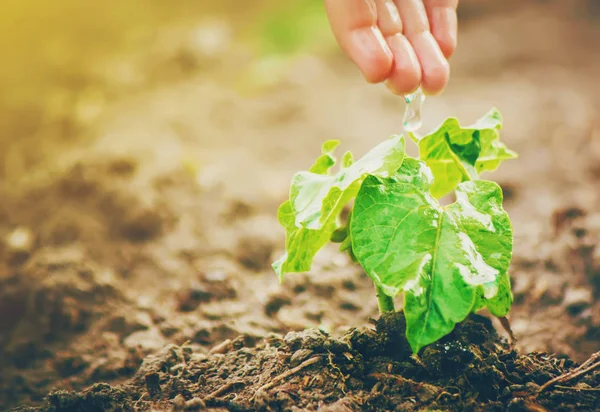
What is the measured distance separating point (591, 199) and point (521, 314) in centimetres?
85

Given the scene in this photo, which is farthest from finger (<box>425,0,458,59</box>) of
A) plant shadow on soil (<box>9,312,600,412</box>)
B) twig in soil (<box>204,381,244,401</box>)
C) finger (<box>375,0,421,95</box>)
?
twig in soil (<box>204,381,244,401</box>)

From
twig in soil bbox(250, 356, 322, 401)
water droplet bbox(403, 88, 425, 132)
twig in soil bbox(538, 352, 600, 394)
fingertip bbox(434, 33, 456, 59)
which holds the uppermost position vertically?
fingertip bbox(434, 33, 456, 59)

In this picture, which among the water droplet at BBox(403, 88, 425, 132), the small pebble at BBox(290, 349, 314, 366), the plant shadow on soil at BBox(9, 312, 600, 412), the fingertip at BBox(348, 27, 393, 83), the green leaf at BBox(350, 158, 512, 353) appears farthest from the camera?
the water droplet at BBox(403, 88, 425, 132)

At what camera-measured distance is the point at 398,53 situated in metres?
1.54

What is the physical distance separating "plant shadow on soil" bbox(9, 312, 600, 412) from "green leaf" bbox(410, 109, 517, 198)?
1.27 ft

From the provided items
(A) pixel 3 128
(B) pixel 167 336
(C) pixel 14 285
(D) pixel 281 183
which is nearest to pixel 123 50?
(A) pixel 3 128

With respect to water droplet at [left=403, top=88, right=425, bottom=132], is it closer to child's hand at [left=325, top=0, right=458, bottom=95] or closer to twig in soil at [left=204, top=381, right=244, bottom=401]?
child's hand at [left=325, top=0, right=458, bottom=95]

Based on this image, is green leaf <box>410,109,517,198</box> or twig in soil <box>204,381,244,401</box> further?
green leaf <box>410,109,517,198</box>

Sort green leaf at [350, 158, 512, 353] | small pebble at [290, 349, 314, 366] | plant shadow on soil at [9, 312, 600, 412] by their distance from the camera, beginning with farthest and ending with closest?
1. small pebble at [290, 349, 314, 366]
2. plant shadow on soil at [9, 312, 600, 412]
3. green leaf at [350, 158, 512, 353]

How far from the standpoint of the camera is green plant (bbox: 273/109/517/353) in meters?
1.18

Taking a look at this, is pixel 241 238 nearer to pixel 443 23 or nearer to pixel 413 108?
pixel 413 108

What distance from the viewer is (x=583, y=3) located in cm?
446

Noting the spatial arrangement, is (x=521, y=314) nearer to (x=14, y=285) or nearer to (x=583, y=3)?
(x=14, y=285)

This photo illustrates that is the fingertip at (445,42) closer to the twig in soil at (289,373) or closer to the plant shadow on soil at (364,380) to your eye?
the plant shadow on soil at (364,380)
